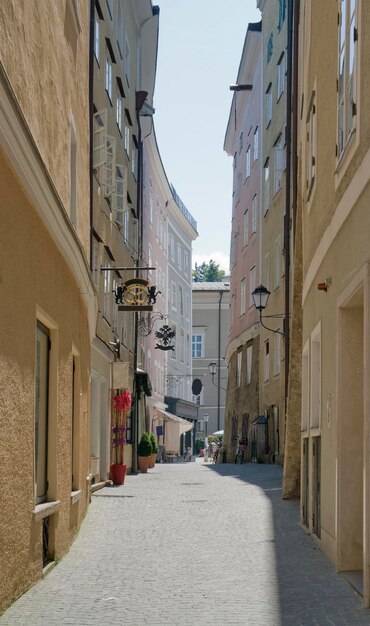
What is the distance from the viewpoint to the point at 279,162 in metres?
32.6

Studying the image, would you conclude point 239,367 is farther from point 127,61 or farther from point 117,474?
point 117,474

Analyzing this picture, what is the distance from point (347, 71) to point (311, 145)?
432 cm

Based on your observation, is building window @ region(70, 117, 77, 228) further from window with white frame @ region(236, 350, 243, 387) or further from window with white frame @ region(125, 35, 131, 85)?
window with white frame @ region(236, 350, 243, 387)

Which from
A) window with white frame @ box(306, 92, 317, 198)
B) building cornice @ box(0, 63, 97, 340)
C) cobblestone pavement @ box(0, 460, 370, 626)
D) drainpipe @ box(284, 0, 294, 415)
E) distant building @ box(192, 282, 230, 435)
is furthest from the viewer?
distant building @ box(192, 282, 230, 435)

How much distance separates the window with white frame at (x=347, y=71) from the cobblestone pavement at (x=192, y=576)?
12.2ft

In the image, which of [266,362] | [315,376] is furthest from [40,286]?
[266,362]

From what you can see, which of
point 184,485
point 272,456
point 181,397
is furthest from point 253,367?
point 181,397

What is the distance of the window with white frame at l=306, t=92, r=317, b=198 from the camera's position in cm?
1324

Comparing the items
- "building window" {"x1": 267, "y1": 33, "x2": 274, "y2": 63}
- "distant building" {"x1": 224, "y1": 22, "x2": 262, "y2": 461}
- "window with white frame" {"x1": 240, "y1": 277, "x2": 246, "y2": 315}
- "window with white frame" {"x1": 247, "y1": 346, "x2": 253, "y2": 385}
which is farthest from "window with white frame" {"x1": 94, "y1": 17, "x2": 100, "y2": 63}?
"window with white frame" {"x1": 240, "y1": 277, "x2": 246, "y2": 315}

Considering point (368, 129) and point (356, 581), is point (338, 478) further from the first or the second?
point (368, 129)

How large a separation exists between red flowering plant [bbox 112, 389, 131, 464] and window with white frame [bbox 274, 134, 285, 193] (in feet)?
30.4

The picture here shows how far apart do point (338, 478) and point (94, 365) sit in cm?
1299

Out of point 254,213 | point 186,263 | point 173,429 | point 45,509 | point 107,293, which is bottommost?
point 173,429

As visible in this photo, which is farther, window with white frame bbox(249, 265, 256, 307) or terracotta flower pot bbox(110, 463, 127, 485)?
window with white frame bbox(249, 265, 256, 307)
